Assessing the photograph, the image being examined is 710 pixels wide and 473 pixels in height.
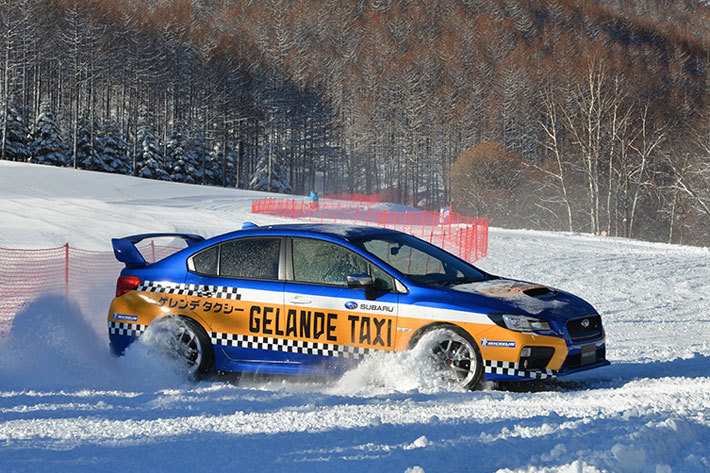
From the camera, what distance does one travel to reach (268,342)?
21.1ft

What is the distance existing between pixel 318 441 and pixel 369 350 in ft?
5.89

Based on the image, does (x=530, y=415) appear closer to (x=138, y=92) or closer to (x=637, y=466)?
(x=637, y=466)

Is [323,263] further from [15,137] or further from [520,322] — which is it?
[15,137]

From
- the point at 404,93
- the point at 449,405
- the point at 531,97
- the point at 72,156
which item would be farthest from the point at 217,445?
the point at 404,93

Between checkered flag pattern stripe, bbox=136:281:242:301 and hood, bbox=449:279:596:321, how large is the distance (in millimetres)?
2046

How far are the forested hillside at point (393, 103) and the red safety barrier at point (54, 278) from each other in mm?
34980

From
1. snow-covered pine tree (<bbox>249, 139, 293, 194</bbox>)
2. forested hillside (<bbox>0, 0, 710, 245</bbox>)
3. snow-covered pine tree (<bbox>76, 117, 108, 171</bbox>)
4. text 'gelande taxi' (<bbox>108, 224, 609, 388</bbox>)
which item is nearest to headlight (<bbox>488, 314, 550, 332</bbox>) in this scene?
text 'gelande taxi' (<bbox>108, 224, 609, 388</bbox>)

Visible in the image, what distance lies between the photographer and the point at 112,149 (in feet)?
239

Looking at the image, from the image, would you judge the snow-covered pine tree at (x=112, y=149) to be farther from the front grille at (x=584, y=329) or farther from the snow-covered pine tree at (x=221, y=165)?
the front grille at (x=584, y=329)

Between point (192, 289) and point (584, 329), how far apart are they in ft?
11.8

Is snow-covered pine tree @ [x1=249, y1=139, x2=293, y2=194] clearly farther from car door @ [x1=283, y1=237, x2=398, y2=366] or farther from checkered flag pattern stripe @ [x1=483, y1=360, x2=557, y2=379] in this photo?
checkered flag pattern stripe @ [x1=483, y1=360, x2=557, y2=379]

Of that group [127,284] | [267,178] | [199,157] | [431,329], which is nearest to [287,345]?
[431,329]

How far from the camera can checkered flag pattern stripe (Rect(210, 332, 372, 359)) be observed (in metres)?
6.15

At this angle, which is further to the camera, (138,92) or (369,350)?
(138,92)
